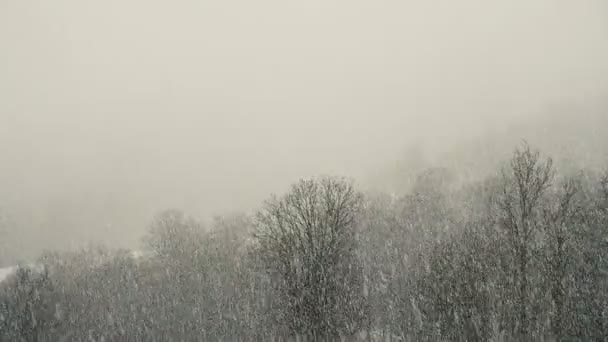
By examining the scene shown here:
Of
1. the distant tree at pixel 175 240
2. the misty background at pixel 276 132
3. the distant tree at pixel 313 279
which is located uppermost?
the misty background at pixel 276 132

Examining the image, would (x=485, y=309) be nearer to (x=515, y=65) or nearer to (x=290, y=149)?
(x=290, y=149)

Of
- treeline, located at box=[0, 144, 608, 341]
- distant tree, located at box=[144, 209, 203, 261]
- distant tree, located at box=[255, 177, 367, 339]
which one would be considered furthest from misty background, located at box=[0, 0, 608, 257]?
distant tree, located at box=[255, 177, 367, 339]

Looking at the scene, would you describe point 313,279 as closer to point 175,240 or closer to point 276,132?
point 175,240

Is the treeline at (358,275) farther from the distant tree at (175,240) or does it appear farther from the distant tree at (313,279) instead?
the distant tree at (175,240)

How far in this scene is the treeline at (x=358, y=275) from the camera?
17.5m

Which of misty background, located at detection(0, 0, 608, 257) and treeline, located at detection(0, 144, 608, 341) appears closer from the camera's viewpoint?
treeline, located at detection(0, 144, 608, 341)

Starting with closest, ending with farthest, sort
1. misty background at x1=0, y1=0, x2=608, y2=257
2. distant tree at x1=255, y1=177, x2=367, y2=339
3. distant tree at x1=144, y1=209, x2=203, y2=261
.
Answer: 1. distant tree at x1=255, y1=177, x2=367, y2=339
2. distant tree at x1=144, y1=209, x2=203, y2=261
3. misty background at x1=0, y1=0, x2=608, y2=257

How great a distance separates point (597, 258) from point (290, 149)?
355 ft

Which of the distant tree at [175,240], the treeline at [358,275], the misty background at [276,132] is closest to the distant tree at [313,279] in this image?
the treeline at [358,275]

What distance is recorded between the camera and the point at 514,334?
16.8 metres

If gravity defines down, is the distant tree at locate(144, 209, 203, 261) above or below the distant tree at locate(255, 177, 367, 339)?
above

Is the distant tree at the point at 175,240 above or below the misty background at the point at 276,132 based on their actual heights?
below

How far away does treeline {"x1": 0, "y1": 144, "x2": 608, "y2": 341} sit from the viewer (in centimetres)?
1748

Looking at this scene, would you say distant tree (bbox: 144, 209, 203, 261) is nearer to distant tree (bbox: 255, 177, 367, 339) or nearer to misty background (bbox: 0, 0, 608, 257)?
distant tree (bbox: 255, 177, 367, 339)
